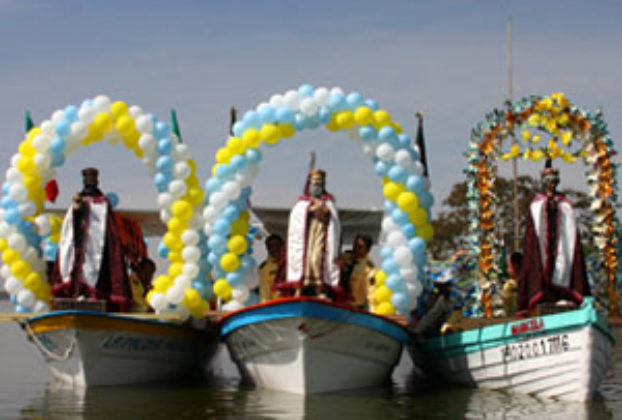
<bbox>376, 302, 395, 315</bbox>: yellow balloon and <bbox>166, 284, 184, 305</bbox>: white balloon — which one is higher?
<bbox>166, 284, 184, 305</bbox>: white balloon

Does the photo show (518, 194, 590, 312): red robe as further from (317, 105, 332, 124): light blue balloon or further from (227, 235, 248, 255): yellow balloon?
(227, 235, 248, 255): yellow balloon

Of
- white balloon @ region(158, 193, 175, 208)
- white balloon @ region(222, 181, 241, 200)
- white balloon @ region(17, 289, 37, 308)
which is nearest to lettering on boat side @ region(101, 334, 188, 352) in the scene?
white balloon @ region(17, 289, 37, 308)

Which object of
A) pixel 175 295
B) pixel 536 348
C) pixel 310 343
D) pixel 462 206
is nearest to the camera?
pixel 310 343

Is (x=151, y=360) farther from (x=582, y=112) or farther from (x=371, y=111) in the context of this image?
(x=582, y=112)

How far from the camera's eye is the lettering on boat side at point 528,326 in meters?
13.3

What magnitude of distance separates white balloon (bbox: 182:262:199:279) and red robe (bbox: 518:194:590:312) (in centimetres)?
518

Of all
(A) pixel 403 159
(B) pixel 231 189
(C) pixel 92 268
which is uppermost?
(A) pixel 403 159

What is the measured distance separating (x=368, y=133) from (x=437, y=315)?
343 centimetres

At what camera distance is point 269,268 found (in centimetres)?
1620

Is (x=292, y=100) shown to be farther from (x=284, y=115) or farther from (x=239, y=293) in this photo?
(x=239, y=293)

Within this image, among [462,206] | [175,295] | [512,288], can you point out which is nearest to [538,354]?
[512,288]

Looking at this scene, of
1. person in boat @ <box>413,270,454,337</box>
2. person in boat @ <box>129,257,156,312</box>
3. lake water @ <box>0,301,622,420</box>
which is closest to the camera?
lake water @ <box>0,301,622,420</box>

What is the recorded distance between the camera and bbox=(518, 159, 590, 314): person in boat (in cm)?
1482

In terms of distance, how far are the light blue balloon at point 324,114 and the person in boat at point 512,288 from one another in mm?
4933
